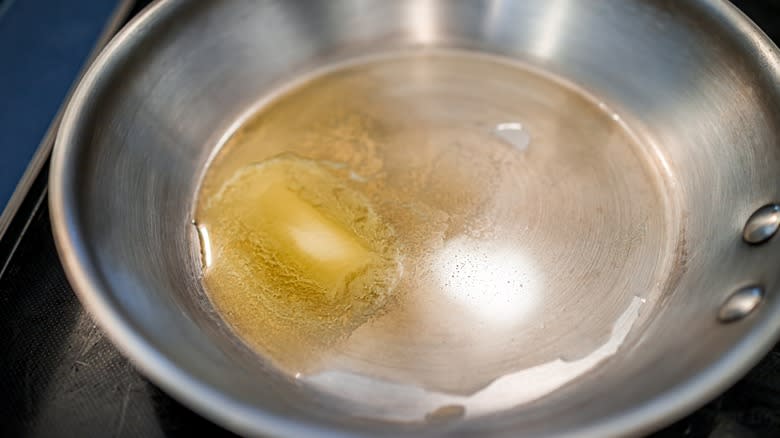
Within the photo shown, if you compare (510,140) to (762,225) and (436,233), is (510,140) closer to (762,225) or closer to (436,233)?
(436,233)

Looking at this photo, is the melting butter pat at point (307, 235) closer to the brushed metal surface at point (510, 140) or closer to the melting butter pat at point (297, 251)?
the melting butter pat at point (297, 251)

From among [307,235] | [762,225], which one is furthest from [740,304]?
[307,235]

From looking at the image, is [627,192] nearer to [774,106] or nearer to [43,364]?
[774,106]

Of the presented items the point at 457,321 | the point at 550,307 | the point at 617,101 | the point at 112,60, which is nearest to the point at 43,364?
the point at 112,60

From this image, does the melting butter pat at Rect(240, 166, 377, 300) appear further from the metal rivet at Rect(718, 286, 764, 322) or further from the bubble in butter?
the metal rivet at Rect(718, 286, 764, 322)

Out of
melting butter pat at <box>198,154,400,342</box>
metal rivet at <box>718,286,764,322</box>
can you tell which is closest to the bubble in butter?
melting butter pat at <box>198,154,400,342</box>


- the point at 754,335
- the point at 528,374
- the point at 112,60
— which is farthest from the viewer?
the point at 112,60
